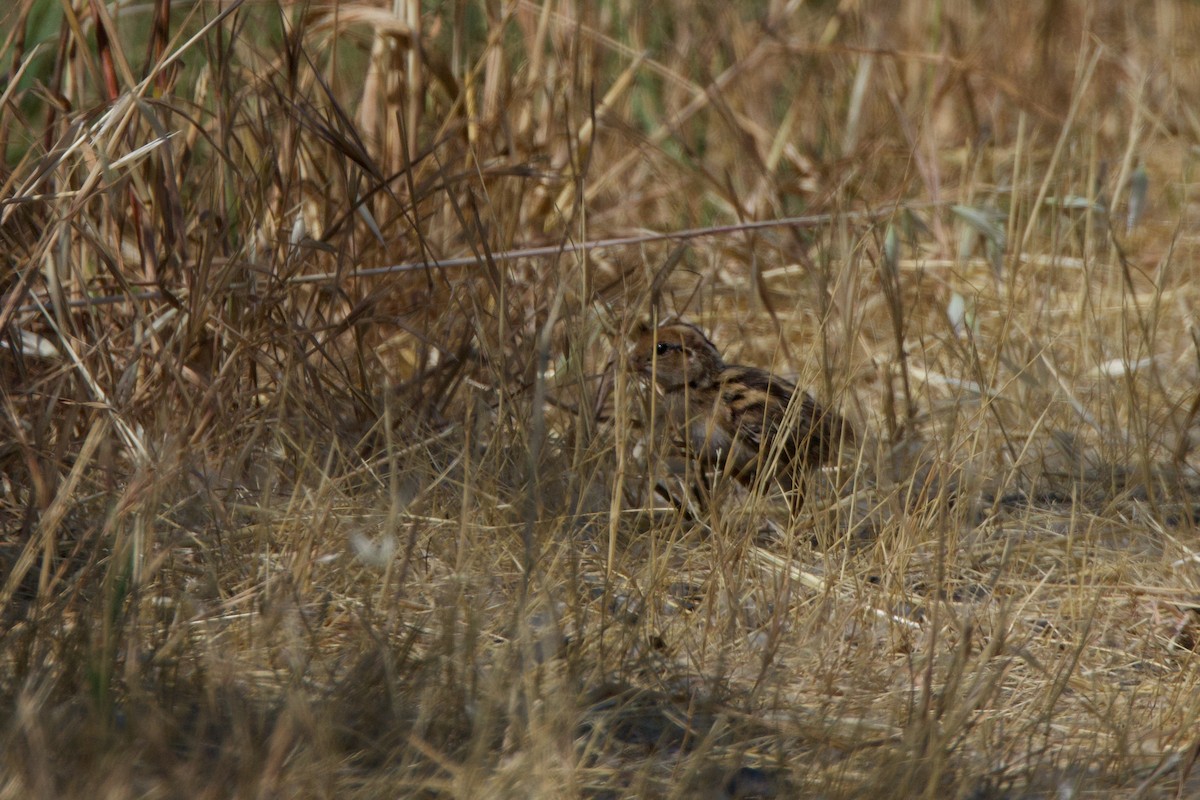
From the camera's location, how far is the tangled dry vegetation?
88.1 inches

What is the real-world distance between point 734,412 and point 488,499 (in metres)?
0.86

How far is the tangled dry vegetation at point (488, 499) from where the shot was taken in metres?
2.24

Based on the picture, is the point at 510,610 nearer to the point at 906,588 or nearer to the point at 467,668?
the point at 467,668

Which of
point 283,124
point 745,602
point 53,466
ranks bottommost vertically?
point 745,602

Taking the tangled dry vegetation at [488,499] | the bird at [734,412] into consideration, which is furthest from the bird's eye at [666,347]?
the tangled dry vegetation at [488,499]

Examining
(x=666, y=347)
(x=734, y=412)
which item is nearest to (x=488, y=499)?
(x=734, y=412)

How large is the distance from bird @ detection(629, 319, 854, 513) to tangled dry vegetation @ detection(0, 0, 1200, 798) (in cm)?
10

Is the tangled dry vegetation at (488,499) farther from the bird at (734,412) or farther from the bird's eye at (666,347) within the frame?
the bird's eye at (666,347)

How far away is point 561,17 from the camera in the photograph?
4.91 metres

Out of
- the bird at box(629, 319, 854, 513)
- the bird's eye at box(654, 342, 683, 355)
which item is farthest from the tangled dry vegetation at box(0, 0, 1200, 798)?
the bird's eye at box(654, 342, 683, 355)

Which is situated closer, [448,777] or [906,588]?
[448,777]

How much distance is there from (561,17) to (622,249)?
832 millimetres

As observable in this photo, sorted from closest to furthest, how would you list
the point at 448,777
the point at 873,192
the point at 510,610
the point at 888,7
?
the point at 448,777 < the point at 510,610 < the point at 873,192 < the point at 888,7

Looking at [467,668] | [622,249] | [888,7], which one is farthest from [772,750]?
[888,7]
